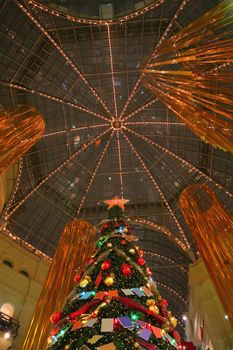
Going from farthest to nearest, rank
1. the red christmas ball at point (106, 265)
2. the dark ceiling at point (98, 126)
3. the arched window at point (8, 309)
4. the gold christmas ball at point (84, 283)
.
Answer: the arched window at point (8, 309) → the dark ceiling at point (98, 126) → the red christmas ball at point (106, 265) → the gold christmas ball at point (84, 283)

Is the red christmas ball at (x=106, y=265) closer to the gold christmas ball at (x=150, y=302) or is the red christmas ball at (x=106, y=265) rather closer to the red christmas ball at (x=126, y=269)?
the red christmas ball at (x=126, y=269)

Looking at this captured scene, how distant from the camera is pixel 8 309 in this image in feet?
61.7

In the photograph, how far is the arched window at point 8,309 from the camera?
18.6 metres

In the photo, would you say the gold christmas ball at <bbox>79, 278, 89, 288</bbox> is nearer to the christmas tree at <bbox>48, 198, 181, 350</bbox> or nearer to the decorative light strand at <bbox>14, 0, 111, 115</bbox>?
the christmas tree at <bbox>48, 198, 181, 350</bbox>

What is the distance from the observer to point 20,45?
18953 mm

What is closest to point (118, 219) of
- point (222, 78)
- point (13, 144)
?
point (222, 78)

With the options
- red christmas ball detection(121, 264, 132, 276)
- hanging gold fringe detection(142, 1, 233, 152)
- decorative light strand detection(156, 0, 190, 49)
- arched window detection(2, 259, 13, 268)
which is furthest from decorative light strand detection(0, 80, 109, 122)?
red christmas ball detection(121, 264, 132, 276)

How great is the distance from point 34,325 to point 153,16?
15.8 m

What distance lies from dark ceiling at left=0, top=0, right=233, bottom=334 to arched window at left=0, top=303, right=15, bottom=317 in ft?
16.2

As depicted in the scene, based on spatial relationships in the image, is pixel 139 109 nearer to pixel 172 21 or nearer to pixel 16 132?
pixel 172 21

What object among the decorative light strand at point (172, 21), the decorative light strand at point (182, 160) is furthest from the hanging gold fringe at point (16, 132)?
the decorative light strand at point (182, 160)

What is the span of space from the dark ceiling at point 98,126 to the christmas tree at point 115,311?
1413 cm

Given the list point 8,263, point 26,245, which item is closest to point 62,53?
point 26,245

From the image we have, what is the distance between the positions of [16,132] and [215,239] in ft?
27.4
